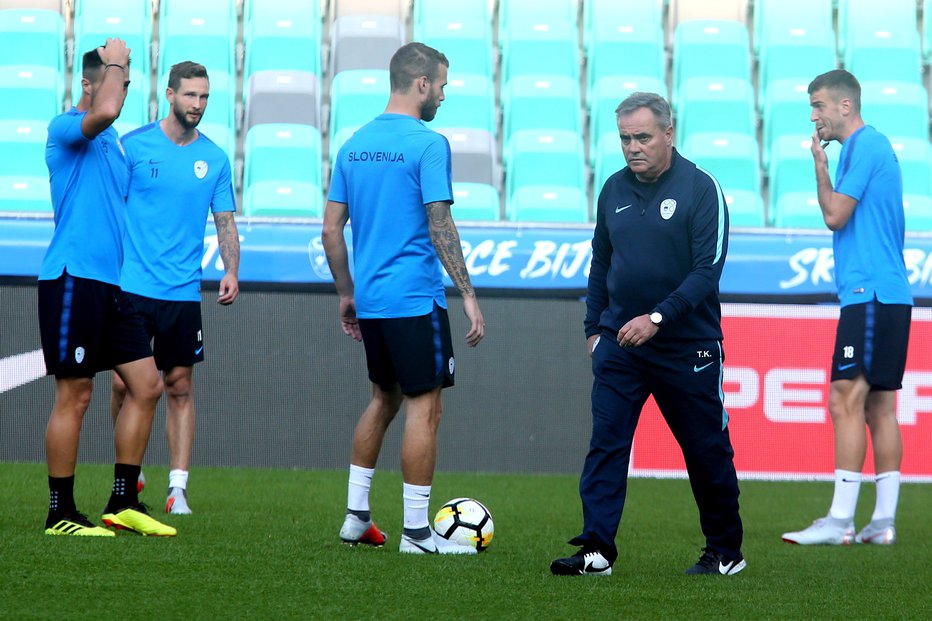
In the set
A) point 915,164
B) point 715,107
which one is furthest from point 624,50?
point 915,164

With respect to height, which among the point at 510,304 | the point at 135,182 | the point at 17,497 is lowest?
the point at 17,497

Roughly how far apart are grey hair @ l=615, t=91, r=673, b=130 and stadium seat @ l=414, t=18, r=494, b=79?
7.75 meters

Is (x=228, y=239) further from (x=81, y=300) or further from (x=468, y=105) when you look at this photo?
(x=468, y=105)

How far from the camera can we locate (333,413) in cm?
832

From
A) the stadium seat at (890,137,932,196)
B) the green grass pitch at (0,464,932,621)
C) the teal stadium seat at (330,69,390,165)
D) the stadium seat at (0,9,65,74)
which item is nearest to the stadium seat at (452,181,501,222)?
the teal stadium seat at (330,69,390,165)

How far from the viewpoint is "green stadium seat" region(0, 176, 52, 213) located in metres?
9.91

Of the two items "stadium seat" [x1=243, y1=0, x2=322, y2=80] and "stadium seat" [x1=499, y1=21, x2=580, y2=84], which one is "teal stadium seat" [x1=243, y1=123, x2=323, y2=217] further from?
"stadium seat" [x1=499, y1=21, x2=580, y2=84]

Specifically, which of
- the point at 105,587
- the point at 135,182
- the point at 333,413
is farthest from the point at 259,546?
the point at 333,413

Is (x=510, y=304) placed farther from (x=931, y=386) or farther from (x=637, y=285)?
(x=637, y=285)

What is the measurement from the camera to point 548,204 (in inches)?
421

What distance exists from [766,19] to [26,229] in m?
7.80

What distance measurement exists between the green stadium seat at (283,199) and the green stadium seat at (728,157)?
125 inches

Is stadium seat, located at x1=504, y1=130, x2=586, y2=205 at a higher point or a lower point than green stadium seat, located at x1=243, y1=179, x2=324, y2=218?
higher

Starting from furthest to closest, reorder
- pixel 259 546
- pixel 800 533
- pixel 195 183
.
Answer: pixel 195 183
pixel 800 533
pixel 259 546
